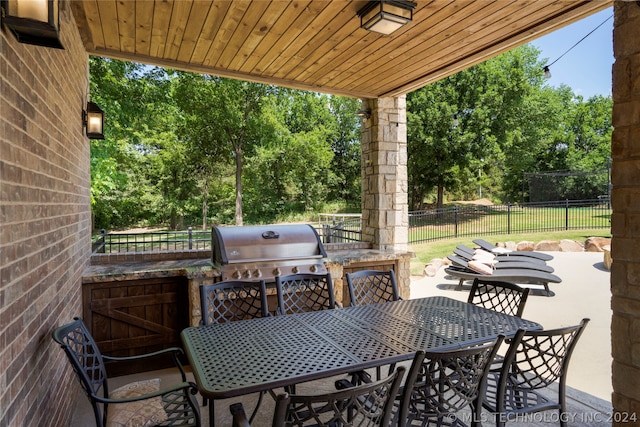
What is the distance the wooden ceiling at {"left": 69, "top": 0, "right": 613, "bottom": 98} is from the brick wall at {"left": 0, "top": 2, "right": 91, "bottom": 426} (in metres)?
0.41

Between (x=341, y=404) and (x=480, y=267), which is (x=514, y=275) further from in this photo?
(x=341, y=404)

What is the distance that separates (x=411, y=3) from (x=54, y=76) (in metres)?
A: 2.13

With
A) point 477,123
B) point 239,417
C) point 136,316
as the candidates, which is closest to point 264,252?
point 136,316

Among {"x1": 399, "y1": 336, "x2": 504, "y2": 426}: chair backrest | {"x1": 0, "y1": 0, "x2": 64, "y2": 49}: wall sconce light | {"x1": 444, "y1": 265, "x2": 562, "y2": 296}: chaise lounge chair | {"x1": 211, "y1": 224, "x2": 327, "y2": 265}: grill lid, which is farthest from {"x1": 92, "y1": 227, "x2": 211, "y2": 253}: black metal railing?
{"x1": 444, "y1": 265, "x2": 562, "y2": 296}: chaise lounge chair

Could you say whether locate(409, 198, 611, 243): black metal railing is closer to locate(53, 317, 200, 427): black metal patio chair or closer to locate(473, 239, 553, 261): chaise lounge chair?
locate(473, 239, 553, 261): chaise lounge chair

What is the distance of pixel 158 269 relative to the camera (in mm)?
3254

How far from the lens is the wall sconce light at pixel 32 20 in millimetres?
1253

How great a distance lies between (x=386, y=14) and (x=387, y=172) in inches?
90.8

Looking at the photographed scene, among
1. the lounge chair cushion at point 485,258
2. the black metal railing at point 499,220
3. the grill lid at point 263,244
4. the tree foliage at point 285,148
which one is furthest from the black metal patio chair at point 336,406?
the tree foliage at point 285,148

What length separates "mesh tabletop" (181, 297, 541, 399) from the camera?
157cm

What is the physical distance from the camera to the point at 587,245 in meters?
8.70

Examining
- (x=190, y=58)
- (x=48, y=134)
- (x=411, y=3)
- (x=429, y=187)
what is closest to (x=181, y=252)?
(x=190, y=58)

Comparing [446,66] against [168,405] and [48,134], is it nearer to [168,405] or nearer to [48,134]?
[48,134]

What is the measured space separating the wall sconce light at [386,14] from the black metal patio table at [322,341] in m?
1.86
